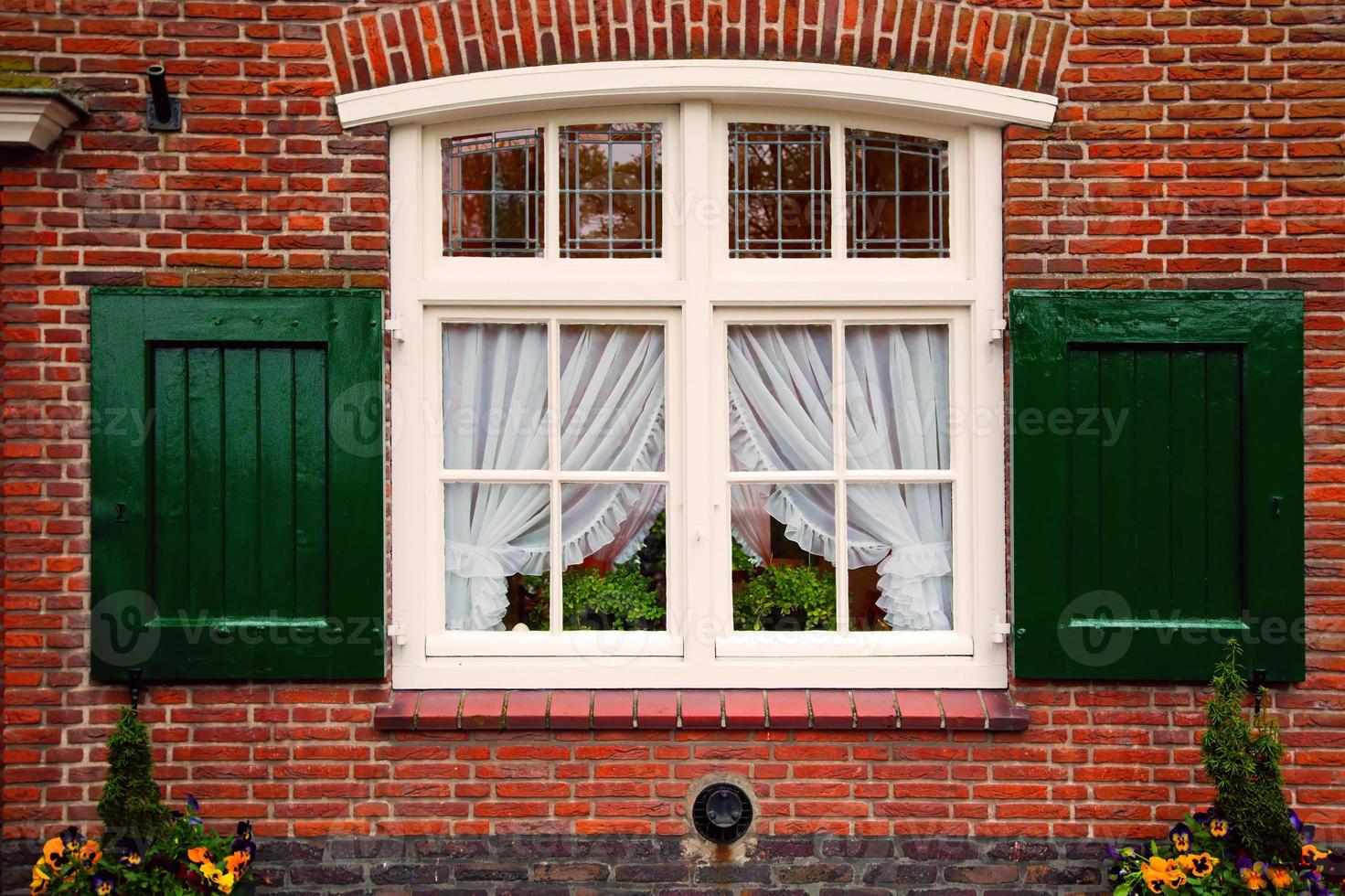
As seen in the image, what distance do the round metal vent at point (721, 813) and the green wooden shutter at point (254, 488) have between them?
4.36ft

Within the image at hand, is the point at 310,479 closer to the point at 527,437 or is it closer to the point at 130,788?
the point at 527,437

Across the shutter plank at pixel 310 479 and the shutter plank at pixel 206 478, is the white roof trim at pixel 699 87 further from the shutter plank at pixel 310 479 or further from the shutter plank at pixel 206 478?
the shutter plank at pixel 206 478

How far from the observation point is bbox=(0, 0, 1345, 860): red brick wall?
4.07m

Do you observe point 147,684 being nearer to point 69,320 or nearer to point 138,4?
point 69,320

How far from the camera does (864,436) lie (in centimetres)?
429

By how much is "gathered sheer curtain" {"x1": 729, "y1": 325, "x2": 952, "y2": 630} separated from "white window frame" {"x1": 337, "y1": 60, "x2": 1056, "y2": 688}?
83 mm

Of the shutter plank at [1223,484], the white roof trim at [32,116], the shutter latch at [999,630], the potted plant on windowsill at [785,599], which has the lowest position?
the shutter latch at [999,630]

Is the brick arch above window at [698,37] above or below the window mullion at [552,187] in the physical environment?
above

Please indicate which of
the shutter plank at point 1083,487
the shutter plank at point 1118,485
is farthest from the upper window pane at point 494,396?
the shutter plank at point 1118,485

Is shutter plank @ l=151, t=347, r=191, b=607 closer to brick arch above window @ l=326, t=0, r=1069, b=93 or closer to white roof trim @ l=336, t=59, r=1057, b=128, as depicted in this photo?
white roof trim @ l=336, t=59, r=1057, b=128

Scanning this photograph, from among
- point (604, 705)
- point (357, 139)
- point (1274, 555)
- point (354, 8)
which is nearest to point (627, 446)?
point (604, 705)

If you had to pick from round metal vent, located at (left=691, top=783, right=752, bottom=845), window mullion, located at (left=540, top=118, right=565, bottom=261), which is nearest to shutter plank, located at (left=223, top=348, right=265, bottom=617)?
window mullion, located at (left=540, top=118, right=565, bottom=261)

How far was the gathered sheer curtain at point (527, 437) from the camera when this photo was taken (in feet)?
14.0

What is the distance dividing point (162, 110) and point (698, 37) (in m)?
2.03
